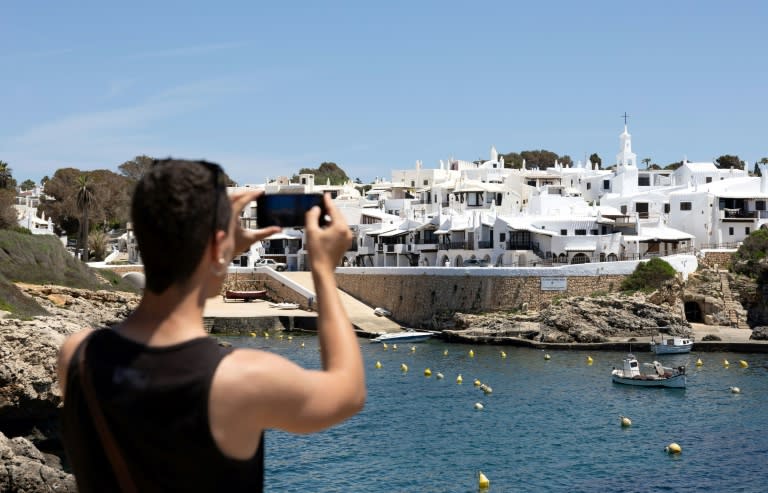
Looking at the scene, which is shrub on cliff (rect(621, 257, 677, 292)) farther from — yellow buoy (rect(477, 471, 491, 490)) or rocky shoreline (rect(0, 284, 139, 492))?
rocky shoreline (rect(0, 284, 139, 492))

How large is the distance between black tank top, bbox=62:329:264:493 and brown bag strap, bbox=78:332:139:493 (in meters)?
0.01

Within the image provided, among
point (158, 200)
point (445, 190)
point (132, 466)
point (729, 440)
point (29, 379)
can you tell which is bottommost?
point (729, 440)

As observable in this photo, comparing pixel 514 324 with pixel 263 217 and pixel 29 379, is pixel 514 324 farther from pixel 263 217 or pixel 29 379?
pixel 263 217

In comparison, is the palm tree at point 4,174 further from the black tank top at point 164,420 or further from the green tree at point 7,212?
the black tank top at point 164,420

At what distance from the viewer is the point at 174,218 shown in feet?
9.22

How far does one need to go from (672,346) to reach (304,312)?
24.3 metres

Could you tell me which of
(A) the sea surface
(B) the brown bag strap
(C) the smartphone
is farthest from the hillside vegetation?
(B) the brown bag strap

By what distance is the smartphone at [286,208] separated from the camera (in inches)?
133

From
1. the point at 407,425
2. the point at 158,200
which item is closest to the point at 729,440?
the point at 407,425

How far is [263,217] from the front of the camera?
3.55 meters

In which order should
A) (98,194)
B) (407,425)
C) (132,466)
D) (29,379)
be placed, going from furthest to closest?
(98,194)
(407,425)
(29,379)
(132,466)

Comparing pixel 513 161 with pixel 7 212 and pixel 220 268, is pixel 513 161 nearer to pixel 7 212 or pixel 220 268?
pixel 7 212

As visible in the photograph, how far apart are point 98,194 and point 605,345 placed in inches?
2156

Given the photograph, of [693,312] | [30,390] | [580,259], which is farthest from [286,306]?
[30,390]
